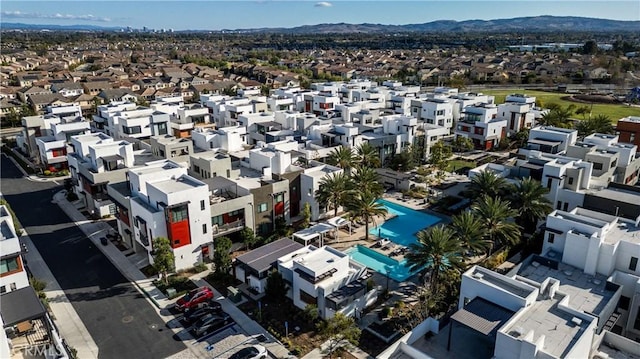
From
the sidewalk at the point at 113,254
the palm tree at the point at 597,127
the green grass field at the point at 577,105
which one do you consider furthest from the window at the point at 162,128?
the green grass field at the point at 577,105

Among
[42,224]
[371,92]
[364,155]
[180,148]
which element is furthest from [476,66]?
[42,224]

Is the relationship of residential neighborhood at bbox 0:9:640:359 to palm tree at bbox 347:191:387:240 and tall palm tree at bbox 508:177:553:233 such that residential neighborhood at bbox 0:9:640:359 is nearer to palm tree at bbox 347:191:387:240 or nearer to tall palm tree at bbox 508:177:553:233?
tall palm tree at bbox 508:177:553:233

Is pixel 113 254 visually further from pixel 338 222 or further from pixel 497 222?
pixel 497 222

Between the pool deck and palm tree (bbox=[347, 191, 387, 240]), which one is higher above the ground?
palm tree (bbox=[347, 191, 387, 240])

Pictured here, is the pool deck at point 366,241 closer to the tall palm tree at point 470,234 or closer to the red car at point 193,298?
the tall palm tree at point 470,234

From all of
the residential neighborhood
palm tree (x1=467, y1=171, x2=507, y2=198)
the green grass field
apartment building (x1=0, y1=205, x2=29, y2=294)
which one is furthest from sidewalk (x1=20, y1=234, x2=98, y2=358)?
the green grass field

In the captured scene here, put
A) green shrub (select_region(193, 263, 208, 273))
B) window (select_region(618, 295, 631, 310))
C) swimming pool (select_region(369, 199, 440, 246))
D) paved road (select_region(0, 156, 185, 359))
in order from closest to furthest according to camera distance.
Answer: paved road (select_region(0, 156, 185, 359)) < window (select_region(618, 295, 631, 310)) < green shrub (select_region(193, 263, 208, 273)) < swimming pool (select_region(369, 199, 440, 246))

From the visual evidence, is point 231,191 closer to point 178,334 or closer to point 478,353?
point 178,334
